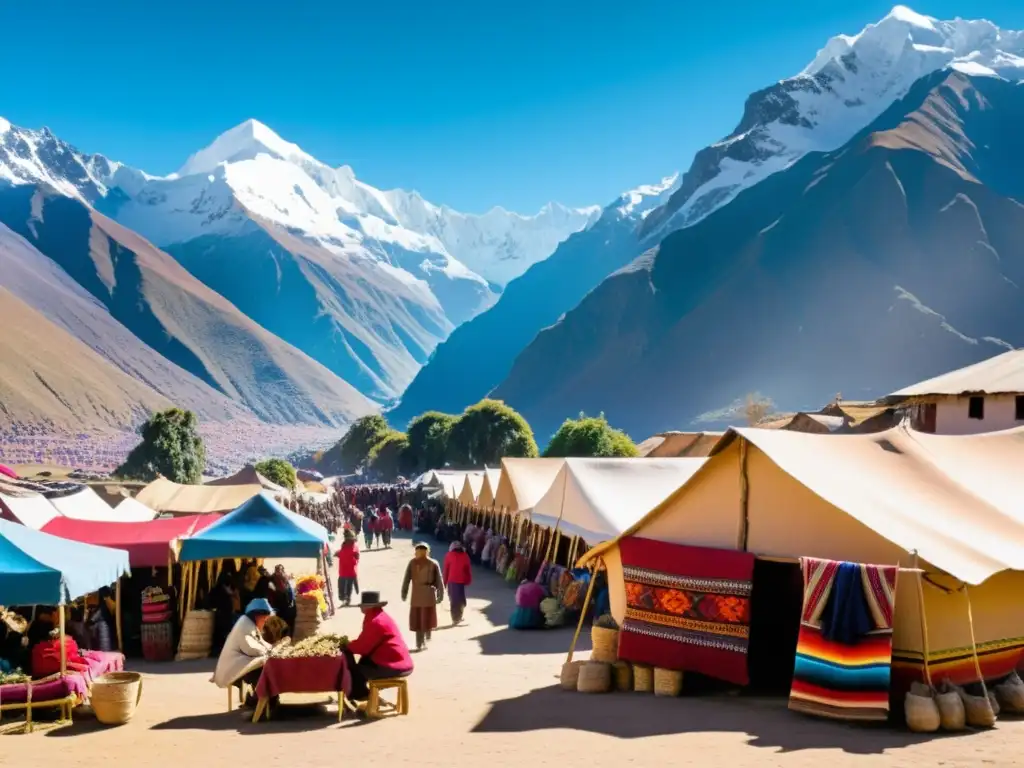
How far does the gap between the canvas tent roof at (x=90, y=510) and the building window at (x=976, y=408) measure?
995 inches

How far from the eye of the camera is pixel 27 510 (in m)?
21.4

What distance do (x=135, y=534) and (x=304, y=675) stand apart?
21.4 ft

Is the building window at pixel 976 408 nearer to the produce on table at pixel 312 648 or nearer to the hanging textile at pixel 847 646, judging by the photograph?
the hanging textile at pixel 847 646

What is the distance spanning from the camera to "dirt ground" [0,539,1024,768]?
8.01 meters

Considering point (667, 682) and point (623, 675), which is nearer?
point (667, 682)

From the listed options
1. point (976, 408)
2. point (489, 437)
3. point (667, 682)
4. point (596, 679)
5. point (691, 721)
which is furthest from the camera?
point (489, 437)

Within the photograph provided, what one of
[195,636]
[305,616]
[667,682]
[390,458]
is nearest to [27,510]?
[195,636]

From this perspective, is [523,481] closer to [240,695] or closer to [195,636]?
[195,636]

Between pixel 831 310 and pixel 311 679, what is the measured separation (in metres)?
132

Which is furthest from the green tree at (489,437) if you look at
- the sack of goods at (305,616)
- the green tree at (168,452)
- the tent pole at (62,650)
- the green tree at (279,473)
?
the tent pole at (62,650)

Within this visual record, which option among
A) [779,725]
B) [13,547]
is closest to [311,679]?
[13,547]

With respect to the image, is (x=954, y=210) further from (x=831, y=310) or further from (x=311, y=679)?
(x=311, y=679)

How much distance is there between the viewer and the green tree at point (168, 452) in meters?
81.3

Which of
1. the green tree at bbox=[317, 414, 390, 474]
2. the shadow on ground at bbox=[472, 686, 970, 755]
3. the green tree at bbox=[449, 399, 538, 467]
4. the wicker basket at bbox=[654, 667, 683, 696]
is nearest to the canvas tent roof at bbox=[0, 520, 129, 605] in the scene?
the shadow on ground at bbox=[472, 686, 970, 755]
